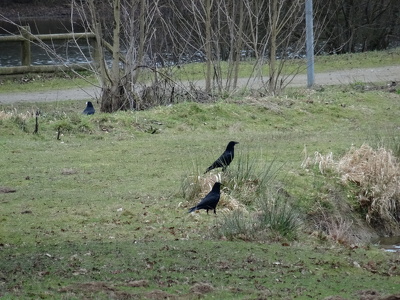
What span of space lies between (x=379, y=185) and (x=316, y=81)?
38.4 feet

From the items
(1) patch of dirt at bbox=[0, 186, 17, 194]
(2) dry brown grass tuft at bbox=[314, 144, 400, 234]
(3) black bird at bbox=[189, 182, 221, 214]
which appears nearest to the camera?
(3) black bird at bbox=[189, 182, 221, 214]

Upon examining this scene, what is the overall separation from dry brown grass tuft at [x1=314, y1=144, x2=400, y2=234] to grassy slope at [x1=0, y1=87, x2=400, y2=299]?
0.71 metres

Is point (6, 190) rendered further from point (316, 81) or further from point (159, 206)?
point (316, 81)

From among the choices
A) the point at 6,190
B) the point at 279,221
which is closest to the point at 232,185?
the point at 279,221

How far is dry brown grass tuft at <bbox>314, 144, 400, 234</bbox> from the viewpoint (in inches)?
458

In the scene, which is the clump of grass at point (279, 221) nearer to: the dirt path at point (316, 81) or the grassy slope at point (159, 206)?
the grassy slope at point (159, 206)

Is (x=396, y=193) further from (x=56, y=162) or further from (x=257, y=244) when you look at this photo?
(x=56, y=162)

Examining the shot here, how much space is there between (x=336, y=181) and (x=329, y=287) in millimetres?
4906


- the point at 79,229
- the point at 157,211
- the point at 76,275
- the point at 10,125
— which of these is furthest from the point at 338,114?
the point at 76,275

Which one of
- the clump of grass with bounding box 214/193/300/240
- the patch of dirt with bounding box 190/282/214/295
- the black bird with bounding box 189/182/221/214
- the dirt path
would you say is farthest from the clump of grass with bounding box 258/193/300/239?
the dirt path

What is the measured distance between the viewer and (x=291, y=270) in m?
7.63

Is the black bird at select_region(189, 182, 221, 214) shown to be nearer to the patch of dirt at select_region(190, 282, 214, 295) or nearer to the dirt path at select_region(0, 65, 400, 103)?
the patch of dirt at select_region(190, 282, 214, 295)

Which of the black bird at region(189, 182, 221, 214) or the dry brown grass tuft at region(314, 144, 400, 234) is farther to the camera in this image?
the dry brown grass tuft at region(314, 144, 400, 234)

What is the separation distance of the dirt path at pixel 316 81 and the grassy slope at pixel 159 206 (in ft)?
9.00
